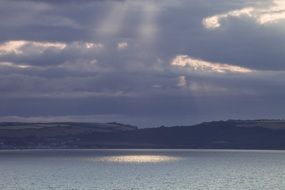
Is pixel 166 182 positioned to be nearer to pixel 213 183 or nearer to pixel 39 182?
pixel 213 183

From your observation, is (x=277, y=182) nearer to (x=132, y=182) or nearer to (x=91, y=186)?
(x=132, y=182)

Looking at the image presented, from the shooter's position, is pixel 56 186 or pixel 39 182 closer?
pixel 56 186

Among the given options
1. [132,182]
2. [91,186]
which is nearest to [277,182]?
[132,182]

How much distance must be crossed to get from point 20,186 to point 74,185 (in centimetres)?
1208

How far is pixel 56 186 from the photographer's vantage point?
158500 mm

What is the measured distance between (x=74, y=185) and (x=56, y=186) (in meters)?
4.24

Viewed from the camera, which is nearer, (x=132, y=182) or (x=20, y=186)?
(x=20, y=186)

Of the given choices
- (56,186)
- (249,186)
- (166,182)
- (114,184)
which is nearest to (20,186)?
(56,186)

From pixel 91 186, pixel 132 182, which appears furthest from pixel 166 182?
pixel 91 186

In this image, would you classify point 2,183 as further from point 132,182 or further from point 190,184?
point 190,184

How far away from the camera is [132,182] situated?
172000 mm

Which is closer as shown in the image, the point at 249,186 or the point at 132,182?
the point at 249,186

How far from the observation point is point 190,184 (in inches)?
6476

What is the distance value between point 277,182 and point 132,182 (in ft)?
115
